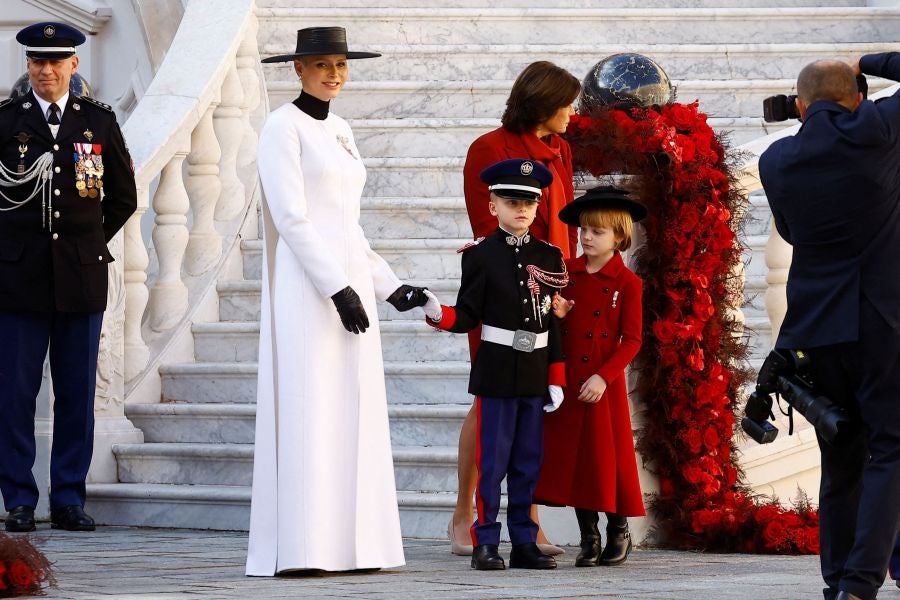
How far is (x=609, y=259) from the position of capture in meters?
6.40

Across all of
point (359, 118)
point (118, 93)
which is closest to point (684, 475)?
point (359, 118)

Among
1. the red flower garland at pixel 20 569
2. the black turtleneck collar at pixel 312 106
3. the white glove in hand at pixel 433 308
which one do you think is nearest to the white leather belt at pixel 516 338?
the white glove in hand at pixel 433 308

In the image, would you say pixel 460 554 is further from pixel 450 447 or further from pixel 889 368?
pixel 889 368

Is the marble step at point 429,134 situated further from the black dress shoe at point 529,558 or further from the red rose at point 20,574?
the red rose at point 20,574

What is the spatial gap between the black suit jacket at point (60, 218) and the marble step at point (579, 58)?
265 cm

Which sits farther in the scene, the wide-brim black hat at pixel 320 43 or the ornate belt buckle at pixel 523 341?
the ornate belt buckle at pixel 523 341

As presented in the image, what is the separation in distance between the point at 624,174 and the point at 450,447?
1.35 metres

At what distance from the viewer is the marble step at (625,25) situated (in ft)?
34.0

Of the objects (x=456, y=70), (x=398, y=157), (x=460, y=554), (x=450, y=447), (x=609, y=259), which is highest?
(x=456, y=70)

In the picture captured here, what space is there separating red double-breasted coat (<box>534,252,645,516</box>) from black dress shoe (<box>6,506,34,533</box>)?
7.00 ft

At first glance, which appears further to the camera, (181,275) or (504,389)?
(181,275)

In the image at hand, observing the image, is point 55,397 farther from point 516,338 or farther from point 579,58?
point 579,58

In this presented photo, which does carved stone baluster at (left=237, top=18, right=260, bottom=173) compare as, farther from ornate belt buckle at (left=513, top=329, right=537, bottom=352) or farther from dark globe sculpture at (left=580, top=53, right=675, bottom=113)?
ornate belt buckle at (left=513, top=329, right=537, bottom=352)

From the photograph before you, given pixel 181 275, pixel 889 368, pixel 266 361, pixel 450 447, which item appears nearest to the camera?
pixel 889 368
